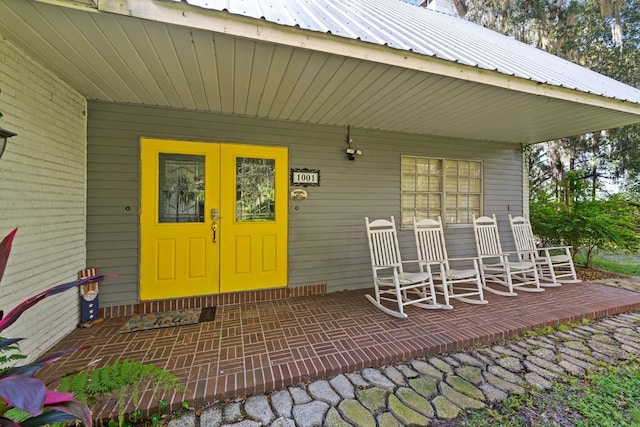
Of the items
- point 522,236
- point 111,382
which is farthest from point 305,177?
point 522,236

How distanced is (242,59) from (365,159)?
8.06ft

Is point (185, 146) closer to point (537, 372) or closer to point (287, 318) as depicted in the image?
point (287, 318)

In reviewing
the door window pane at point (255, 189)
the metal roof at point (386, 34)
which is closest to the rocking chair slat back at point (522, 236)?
the metal roof at point (386, 34)

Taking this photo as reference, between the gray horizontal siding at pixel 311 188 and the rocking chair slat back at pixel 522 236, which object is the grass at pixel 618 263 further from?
the rocking chair slat back at pixel 522 236

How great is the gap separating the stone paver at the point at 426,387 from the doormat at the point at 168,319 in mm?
1389

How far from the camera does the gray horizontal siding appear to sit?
3107 mm

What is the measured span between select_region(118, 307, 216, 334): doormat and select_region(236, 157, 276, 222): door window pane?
1.23m

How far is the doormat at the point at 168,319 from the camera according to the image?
2852 mm

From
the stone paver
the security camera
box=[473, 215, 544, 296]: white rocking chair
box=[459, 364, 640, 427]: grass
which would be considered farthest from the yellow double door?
box=[473, 215, 544, 296]: white rocking chair

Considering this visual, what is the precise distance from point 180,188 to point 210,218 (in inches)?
20.5

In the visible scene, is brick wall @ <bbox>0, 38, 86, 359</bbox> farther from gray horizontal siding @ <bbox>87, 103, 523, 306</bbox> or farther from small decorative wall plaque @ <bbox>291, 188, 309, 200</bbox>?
small decorative wall plaque @ <bbox>291, 188, 309, 200</bbox>

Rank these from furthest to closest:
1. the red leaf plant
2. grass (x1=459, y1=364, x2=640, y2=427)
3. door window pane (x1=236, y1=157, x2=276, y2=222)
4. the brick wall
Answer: door window pane (x1=236, y1=157, x2=276, y2=222) → the brick wall → grass (x1=459, y1=364, x2=640, y2=427) → the red leaf plant

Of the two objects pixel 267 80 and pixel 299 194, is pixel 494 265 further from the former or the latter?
pixel 267 80

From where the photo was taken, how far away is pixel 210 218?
348 centimetres
